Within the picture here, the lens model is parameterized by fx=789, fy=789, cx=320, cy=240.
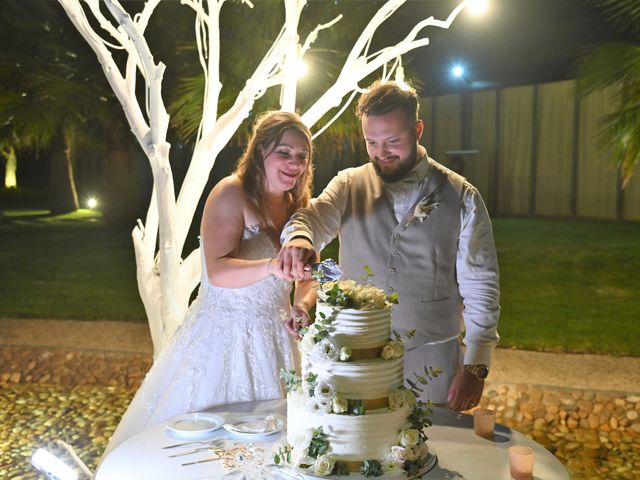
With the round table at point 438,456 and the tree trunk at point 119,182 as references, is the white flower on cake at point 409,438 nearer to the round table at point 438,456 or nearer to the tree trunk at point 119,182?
the round table at point 438,456

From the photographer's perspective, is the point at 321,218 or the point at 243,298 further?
the point at 243,298

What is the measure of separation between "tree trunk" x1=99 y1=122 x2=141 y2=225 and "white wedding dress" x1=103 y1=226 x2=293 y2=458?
10.7m

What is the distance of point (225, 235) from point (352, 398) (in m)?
1.40

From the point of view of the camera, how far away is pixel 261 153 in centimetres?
369

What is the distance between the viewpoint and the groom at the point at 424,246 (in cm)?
322

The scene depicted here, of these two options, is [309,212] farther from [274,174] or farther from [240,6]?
[240,6]

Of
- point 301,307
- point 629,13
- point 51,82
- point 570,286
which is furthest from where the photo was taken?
point 570,286

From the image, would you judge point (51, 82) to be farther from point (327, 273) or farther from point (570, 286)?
point (327, 273)

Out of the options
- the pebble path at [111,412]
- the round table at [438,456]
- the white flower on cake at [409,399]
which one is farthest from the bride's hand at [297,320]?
the pebble path at [111,412]

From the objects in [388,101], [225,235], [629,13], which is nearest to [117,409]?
[225,235]

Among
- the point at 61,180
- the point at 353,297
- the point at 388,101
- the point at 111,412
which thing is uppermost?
the point at 388,101

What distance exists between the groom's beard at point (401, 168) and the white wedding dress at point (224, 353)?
71 centimetres

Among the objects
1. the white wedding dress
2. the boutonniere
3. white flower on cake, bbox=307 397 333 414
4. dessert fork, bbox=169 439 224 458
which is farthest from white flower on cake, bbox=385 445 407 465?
the white wedding dress

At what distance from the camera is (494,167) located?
15.6 meters
